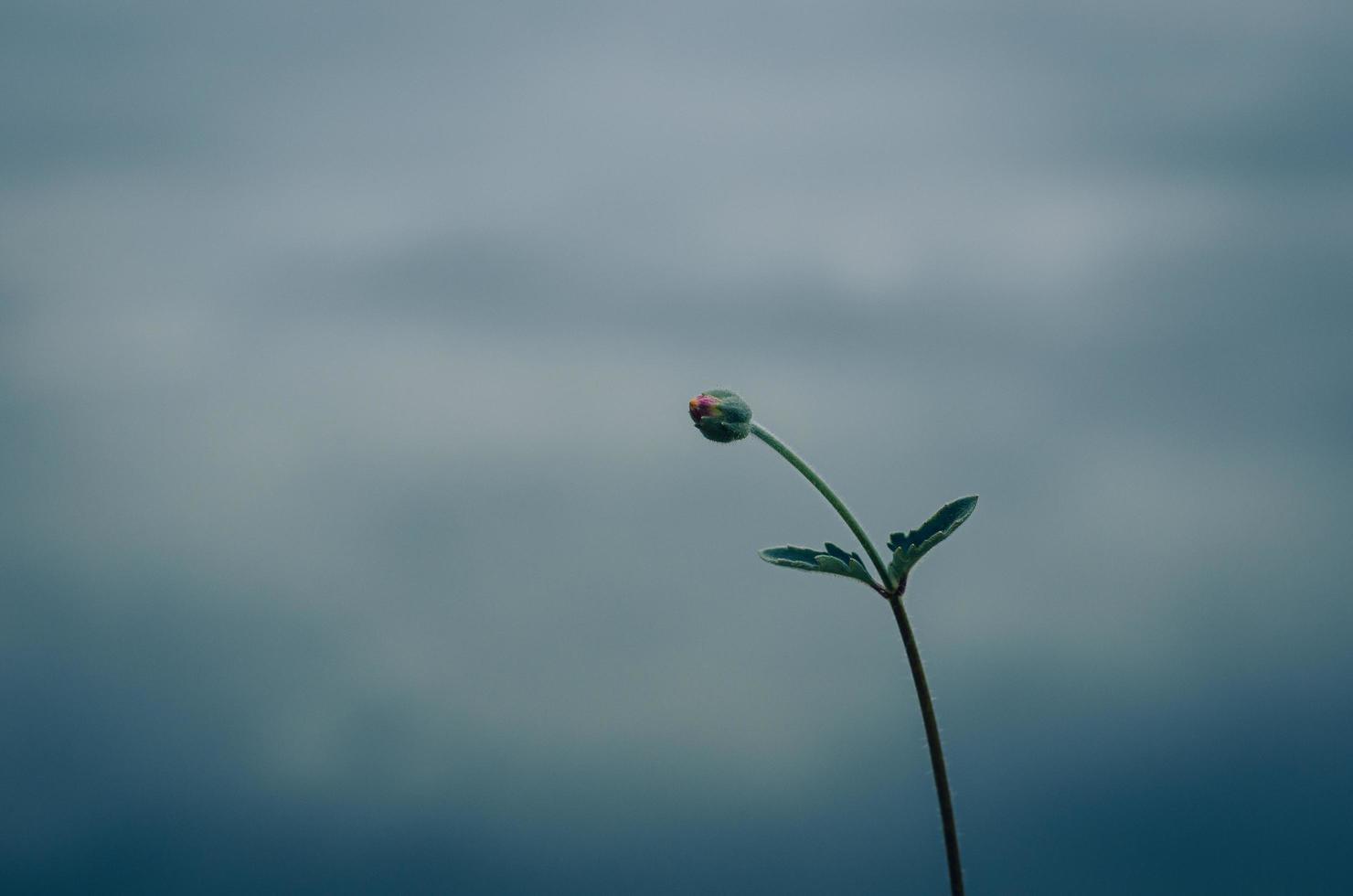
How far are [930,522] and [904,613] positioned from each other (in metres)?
0.35

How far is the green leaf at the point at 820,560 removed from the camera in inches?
100

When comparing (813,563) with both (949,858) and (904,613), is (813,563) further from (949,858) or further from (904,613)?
(949,858)

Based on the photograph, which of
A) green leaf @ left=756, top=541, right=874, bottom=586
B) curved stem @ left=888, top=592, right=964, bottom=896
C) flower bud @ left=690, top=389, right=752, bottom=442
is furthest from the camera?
flower bud @ left=690, top=389, right=752, bottom=442

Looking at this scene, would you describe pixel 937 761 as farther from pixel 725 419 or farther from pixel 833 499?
pixel 725 419

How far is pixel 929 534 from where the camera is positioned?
2.62 metres

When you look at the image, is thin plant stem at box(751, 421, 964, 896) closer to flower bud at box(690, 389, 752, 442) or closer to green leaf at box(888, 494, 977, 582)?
green leaf at box(888, 494, 977, 582)

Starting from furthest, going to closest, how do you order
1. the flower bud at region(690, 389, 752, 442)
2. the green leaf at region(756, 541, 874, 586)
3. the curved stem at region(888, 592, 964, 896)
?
the flower bud at region(690, 389, 752, 442), the green leaf at region(756, 541, 874, 586), the curved stem at region(888, 592, 964, 896)

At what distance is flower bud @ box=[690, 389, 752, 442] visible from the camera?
290 cm

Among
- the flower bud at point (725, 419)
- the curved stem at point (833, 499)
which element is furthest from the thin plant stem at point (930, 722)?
the flower bud at point (725, 419)

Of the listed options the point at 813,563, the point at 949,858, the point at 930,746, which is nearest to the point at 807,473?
the point at 813,563

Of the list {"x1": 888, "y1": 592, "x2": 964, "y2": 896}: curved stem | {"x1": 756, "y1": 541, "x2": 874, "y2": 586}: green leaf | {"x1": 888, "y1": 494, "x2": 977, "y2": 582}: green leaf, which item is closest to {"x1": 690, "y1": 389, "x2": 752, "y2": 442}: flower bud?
{"x1": 756, "y1": 541, "x2": 874, "y2": 586}: green leaf

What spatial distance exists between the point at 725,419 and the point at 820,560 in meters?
0.51

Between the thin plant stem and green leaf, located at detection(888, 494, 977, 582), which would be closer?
the thin plant stem

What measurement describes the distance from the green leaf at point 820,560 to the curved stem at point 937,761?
29cm
